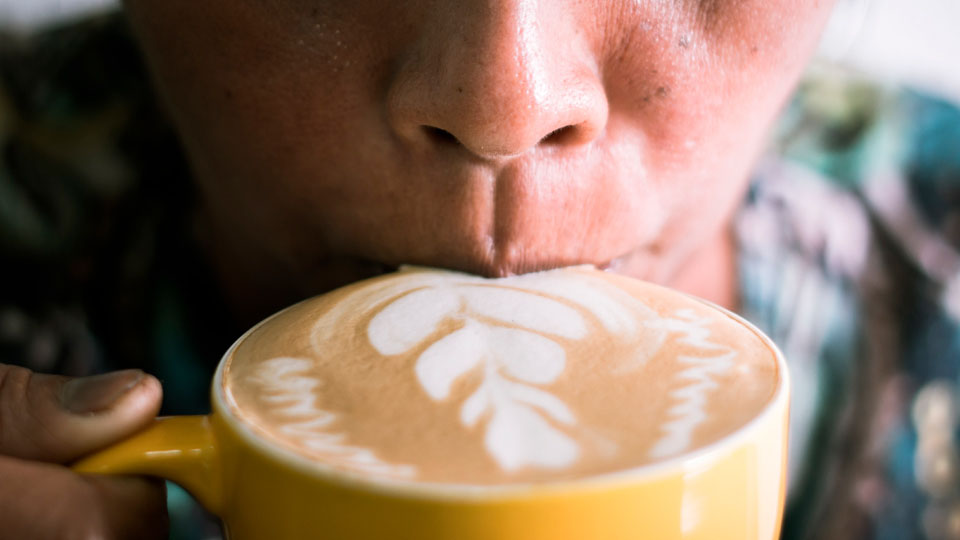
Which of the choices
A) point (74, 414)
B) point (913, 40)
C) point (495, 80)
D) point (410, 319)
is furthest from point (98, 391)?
point (913, 40)

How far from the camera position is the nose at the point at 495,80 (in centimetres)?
50

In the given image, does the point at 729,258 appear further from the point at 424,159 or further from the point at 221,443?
the point at 221,443

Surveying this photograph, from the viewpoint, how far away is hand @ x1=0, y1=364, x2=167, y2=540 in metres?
0.44

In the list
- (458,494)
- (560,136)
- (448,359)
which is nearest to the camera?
(458,494)

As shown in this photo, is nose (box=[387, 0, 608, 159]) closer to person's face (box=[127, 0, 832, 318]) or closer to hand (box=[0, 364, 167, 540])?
person's face (box=[127, 0, 832, 318])

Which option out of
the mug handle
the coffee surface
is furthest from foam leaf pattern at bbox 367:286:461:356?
the mug handle

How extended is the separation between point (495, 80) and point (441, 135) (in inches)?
2.7

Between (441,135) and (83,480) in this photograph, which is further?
(441,135)

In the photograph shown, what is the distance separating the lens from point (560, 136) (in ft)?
1.82

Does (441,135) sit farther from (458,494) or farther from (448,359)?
(458,494)

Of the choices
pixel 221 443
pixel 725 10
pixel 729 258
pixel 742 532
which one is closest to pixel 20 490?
pixel 221 443

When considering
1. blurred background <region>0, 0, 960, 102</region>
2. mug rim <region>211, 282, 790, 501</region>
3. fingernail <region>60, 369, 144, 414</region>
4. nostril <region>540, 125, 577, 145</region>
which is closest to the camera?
mug rim <region>211, 282, 790, 501</region>

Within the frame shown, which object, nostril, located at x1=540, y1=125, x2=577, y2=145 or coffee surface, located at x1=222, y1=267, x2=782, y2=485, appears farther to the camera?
nostril, located at x1=540, y1=125, x2=577, y2=145

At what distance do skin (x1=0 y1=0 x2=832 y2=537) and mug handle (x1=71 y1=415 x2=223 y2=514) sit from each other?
0.04 metres
